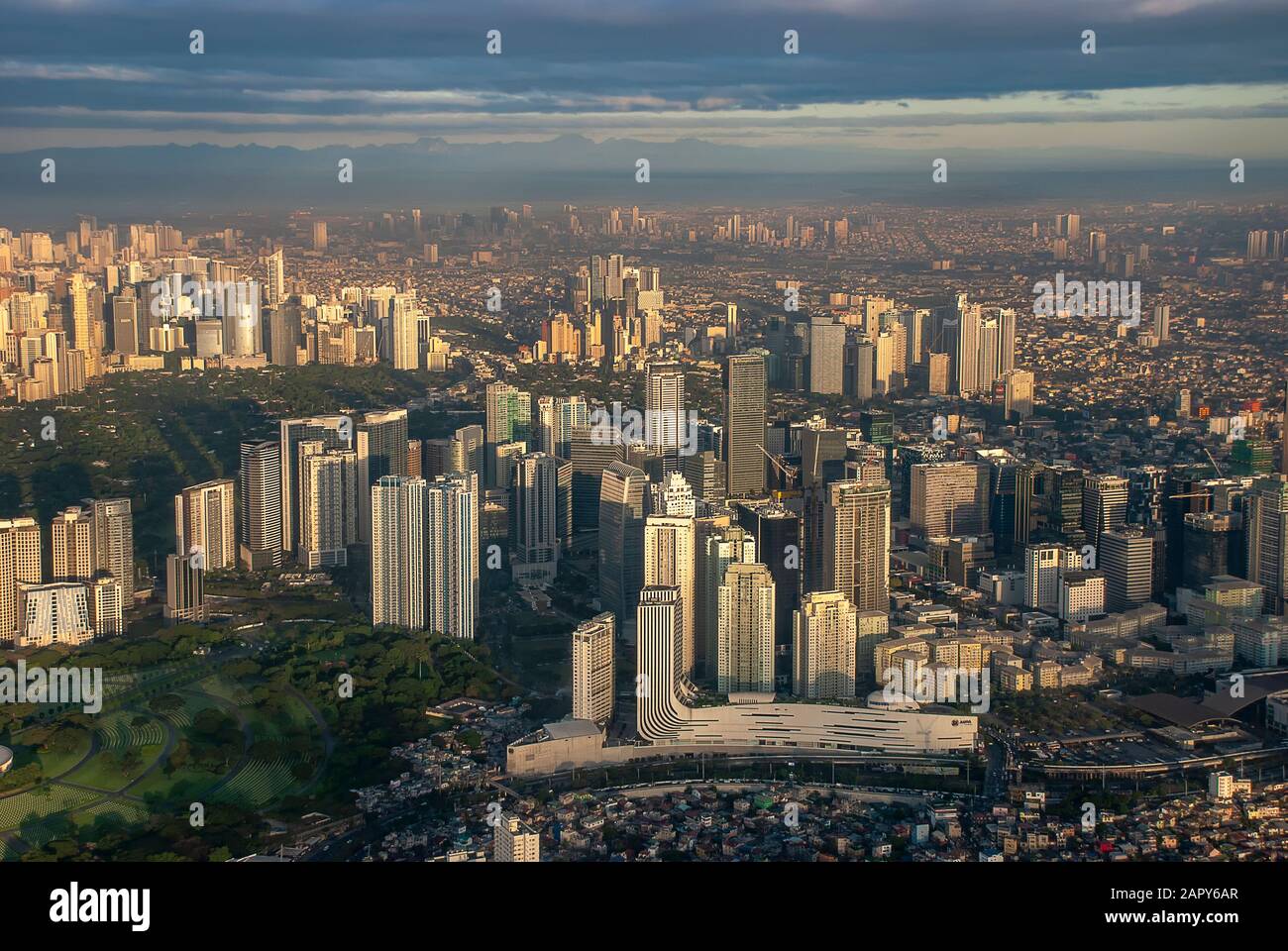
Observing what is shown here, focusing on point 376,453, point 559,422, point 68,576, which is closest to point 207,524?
point 68,576

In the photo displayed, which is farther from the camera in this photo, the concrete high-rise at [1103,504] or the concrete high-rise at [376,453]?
the concrete high-rise at [376,453]

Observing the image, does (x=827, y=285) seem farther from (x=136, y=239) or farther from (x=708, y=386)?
(x=136, y=239)

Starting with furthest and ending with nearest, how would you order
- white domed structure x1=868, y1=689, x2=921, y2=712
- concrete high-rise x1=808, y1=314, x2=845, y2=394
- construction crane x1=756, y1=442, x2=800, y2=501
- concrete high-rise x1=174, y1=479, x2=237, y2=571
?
concrete high-rise x1=808, y1=314, x2=845, y2=394 → construction crane x1=756, y1=442, x2=800, y2=501 → concrete high-rise x1=174, y1=479, x2=237, y2=571 → white domed structure x1=868, y1=689, x2=921, y2=712

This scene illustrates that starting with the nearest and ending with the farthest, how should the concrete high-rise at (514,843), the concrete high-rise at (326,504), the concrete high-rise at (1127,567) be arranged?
the concrete high-rise at (514,843) → the concrete high-rise at (1127,567) → the concrete high-rise at (326,504)

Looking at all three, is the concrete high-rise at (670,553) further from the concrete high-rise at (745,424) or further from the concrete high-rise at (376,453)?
the concrete high-rise at (376,453)

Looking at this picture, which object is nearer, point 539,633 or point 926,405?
point 539,633

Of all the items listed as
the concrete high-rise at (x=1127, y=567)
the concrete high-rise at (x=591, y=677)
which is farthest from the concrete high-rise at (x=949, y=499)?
the concrete high-rise at (x=591, y=677)

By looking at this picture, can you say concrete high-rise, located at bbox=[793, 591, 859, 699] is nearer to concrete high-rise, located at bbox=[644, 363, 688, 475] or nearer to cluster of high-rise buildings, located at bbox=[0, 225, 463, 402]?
concrete high-rise, located at bbox=[644, 363, 688, 475]

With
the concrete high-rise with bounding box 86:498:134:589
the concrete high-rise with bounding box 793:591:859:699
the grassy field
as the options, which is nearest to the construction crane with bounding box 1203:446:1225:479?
the concrete high-rise with bounding box 793:591:859:699
